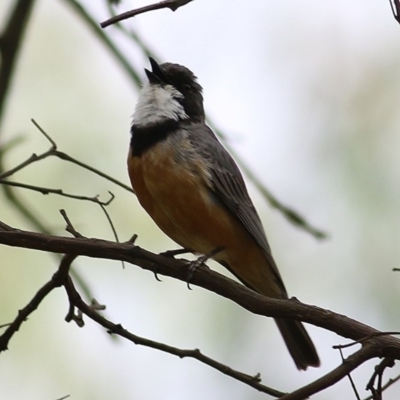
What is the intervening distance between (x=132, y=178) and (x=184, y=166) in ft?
1.18

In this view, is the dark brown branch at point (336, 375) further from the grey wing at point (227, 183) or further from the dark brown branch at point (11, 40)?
the dark brown branch at point (11, 40)

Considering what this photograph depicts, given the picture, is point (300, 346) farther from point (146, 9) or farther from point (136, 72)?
point (146, 9)

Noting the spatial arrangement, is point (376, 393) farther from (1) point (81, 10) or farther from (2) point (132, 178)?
(1) point (81, 10)

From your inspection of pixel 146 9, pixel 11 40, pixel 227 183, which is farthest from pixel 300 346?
pixel 146 9

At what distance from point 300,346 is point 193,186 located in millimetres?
1599

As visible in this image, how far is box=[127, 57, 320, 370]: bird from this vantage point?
5059 mm

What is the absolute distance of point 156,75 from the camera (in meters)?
5.79

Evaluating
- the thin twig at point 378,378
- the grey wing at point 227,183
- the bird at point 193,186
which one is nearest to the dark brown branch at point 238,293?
the thin twig at point 378,378

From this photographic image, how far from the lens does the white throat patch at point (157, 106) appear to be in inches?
215

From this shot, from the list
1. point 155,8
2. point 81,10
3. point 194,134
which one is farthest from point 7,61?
point 155,8

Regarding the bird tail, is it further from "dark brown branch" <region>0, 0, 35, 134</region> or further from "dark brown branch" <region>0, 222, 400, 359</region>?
"dark brown branch" <region>0, 0, 35, 134</region>

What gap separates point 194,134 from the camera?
18.2 ft

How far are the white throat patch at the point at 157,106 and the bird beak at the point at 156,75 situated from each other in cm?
5

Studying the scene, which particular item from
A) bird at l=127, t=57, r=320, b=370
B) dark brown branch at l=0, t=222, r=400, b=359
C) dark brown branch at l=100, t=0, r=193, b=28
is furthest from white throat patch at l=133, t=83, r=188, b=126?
dark brown branch at l=100, t=0, r=193, b=28
